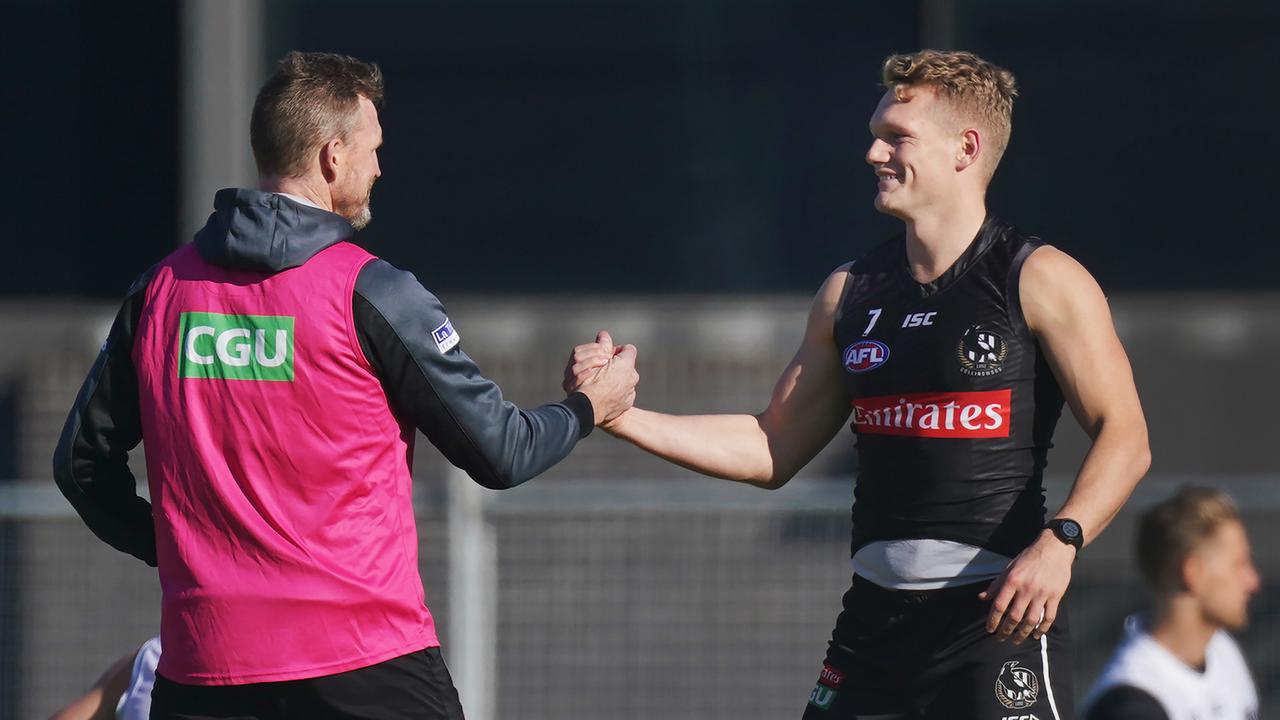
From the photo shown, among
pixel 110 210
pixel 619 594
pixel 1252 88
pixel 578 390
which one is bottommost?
pixel 619 594

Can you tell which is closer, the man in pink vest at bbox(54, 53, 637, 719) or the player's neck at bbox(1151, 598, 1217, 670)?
the man in pink vest at bbox(54, 53, 637, 719)

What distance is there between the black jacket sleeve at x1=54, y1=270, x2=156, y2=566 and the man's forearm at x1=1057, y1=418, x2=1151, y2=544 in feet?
6.62

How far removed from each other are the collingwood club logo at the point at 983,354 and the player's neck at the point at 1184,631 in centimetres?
152

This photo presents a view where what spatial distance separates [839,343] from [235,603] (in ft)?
5.23

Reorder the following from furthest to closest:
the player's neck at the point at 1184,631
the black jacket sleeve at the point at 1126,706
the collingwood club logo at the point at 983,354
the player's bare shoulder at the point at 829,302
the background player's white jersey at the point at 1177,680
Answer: the player's neck at the point at 1184,631
the background player's white jersey at the point at 1177,680
the black jacket sleeve at the point at 1126,706
the player's bare shoulder at the point at 829,302
the collingwood club logo at the point at 983,354

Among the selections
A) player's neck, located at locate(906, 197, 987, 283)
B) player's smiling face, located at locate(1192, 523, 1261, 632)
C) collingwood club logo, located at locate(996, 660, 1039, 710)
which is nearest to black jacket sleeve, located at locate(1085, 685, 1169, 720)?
player's smiling face, located at locate(1192, 523, 1261, 632)

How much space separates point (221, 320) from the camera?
306 centimetres

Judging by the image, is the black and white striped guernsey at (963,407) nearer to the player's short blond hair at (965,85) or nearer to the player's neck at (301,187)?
the player's short blond hair at (965,85)

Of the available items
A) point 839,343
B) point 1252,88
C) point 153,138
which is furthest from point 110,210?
point 1252,88

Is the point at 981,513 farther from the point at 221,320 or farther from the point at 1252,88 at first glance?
the point at 1252,88

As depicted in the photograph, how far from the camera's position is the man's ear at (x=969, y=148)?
12.2 ft

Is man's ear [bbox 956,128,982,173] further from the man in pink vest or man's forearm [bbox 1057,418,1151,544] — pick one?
the man in pink vest

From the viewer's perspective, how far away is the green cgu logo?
3027 millimetres

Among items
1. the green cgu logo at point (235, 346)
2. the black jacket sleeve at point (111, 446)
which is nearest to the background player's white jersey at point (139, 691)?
the black jacket sleeve at point (111, 446)
